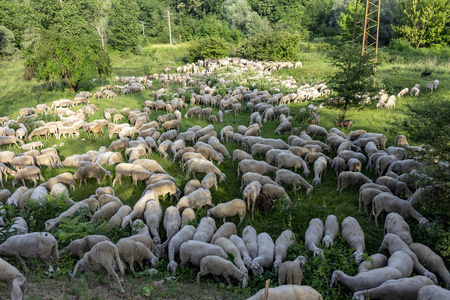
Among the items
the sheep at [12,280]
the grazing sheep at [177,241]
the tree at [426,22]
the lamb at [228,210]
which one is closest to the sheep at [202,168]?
the lamb at [228,210]

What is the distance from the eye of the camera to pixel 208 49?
43.5 metres

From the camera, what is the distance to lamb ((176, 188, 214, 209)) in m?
9.41

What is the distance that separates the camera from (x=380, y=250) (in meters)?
7.68

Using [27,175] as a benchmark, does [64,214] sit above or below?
below

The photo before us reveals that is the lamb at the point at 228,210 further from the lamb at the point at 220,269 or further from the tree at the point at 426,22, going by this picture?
the tree at the point at 426,22

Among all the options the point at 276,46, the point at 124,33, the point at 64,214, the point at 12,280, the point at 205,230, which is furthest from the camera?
the point at 124,33

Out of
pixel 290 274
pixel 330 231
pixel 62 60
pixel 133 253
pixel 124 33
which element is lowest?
pixel 330 231

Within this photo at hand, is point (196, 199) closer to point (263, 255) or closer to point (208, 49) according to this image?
point (263, 255)

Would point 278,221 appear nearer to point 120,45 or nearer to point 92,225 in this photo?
point 92,225

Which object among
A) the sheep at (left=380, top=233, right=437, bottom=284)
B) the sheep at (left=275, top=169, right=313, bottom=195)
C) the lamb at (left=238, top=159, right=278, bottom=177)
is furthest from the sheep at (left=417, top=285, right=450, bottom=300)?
the lamb at (left=238, top=159, right=278, bottom=177)

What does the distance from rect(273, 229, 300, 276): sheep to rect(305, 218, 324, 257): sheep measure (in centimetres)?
38

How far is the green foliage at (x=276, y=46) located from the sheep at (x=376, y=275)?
3556cm

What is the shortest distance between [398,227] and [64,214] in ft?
30.3

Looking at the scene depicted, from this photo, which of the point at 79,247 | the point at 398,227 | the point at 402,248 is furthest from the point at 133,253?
the point at 398,227
